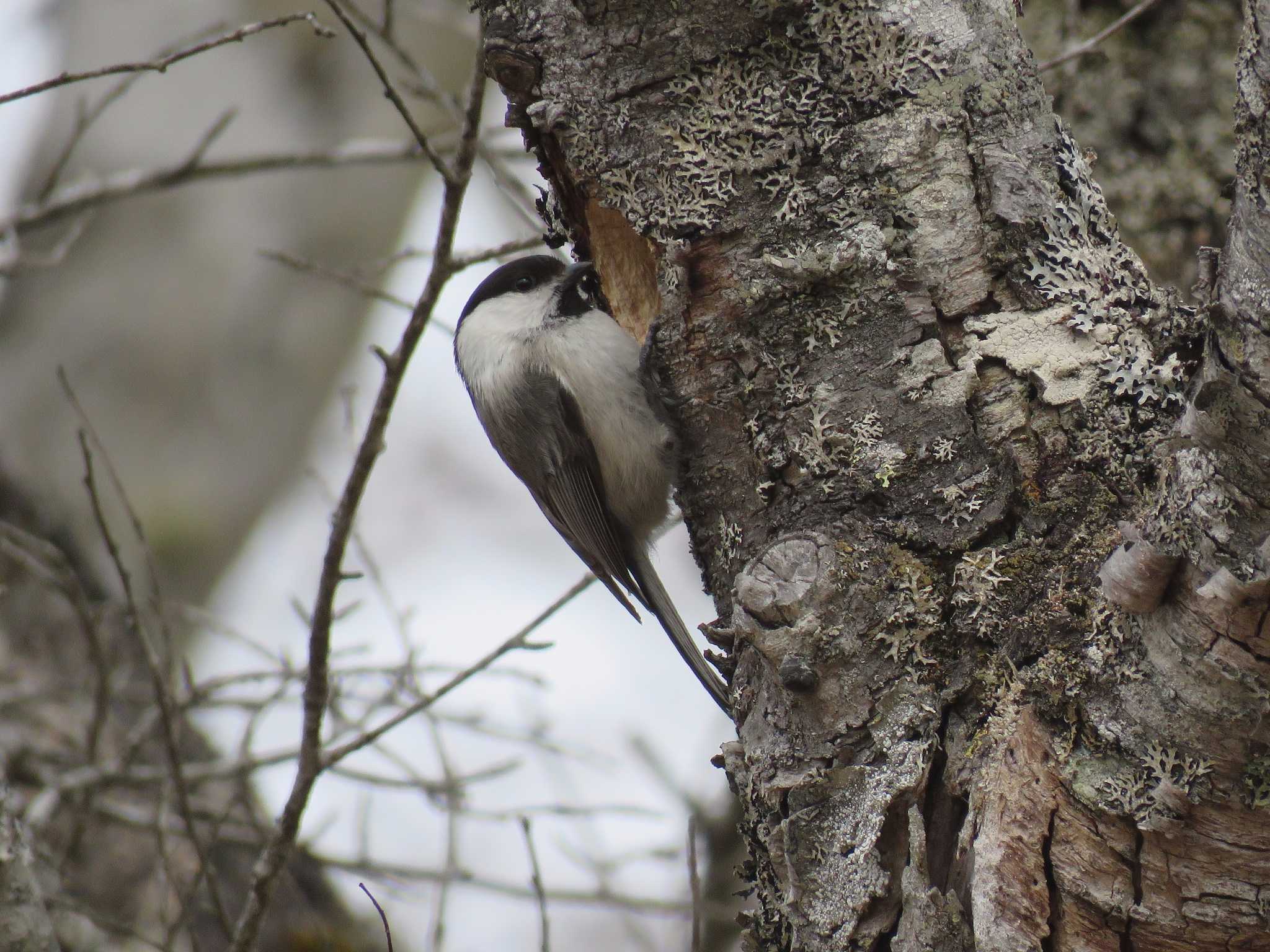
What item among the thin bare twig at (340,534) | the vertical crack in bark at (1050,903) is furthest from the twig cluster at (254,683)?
the vertical crack in bark at (1050,903)

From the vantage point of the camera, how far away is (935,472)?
145cm

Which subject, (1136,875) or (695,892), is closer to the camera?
(1136,875)

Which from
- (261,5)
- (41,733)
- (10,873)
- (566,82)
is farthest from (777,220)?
(261,5)

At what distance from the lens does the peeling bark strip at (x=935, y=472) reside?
111 cm

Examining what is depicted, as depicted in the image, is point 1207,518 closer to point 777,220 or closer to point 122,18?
point 777,220

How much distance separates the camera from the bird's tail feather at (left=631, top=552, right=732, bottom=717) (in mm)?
2256

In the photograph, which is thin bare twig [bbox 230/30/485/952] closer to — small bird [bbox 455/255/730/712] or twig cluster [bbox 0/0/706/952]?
Result: twig cluster [bbox 0/0/706/952]

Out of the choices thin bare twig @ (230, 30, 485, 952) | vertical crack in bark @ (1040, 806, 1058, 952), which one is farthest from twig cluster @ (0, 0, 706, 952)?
vertical crack in bark @ (1040, 806, 1058, 952)

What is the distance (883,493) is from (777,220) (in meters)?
0.42

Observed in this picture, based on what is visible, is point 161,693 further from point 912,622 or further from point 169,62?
point 912,622

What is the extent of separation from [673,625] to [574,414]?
1.82ft

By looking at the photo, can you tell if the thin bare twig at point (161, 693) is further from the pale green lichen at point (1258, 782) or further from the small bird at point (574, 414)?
the pale green lichen at point (1258, 782)

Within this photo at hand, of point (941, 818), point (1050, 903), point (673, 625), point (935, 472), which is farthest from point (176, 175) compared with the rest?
point (1050, 903)

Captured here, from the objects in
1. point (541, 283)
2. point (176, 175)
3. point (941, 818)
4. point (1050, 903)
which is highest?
point (176, 175)
